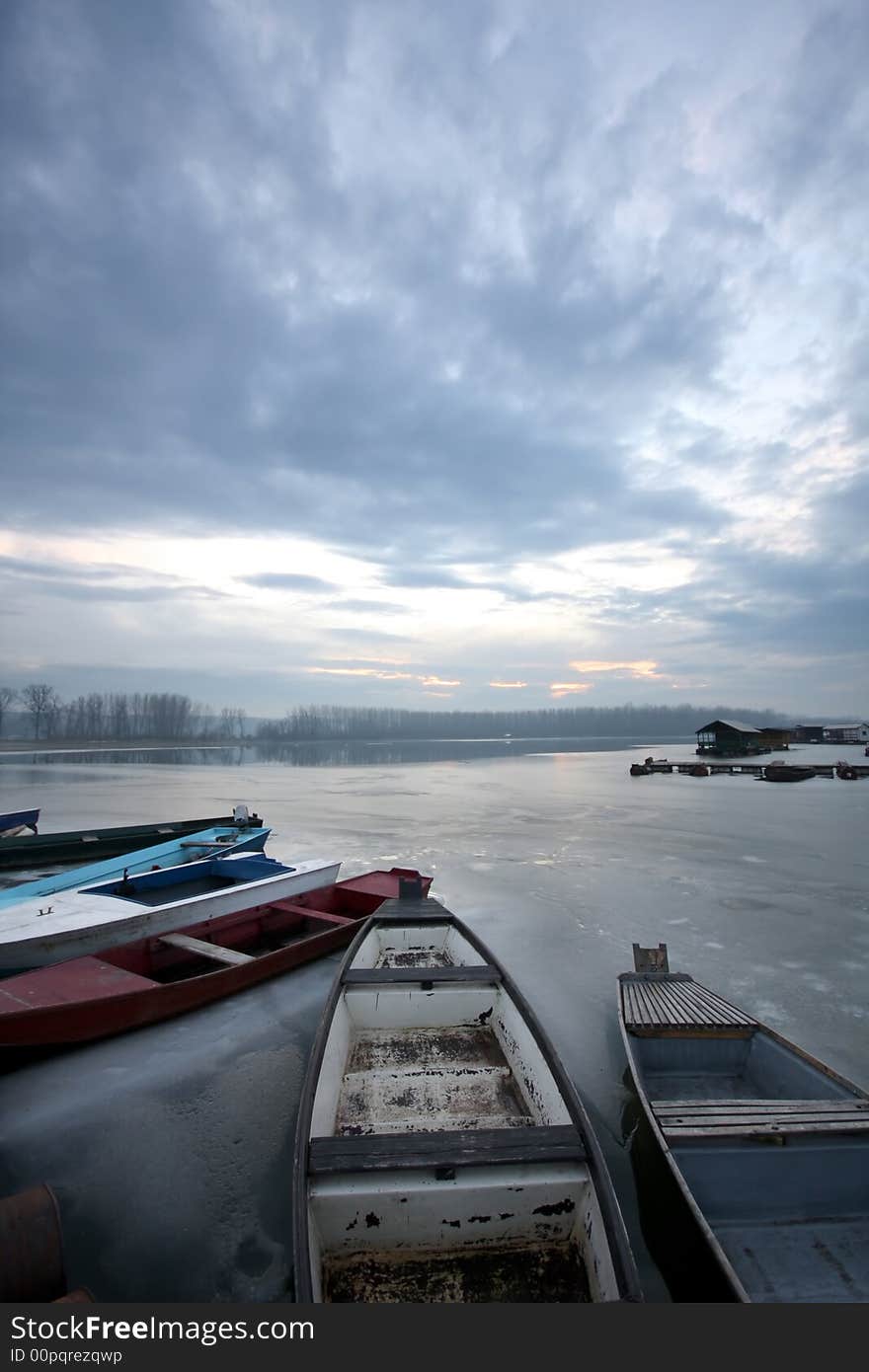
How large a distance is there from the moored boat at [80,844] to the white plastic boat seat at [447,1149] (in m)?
14.1

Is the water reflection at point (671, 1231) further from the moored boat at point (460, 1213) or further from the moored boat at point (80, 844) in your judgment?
the moored boat at point (80, 844)

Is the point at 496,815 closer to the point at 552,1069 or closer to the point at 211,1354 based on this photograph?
the point at 552,1069

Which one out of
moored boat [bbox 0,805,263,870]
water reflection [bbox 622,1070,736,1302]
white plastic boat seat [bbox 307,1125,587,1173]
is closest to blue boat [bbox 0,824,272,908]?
moored boat [bbox 0,805,263,870]

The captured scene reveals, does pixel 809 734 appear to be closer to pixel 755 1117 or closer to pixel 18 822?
pixel 18 822

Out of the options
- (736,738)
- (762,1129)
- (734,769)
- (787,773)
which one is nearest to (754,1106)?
Result: (762,1129)

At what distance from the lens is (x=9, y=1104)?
19.0 ft

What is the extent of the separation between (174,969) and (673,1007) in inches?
283

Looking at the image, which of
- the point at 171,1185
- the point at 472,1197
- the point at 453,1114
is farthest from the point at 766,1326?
the point at 171,1185

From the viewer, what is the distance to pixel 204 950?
8.40m

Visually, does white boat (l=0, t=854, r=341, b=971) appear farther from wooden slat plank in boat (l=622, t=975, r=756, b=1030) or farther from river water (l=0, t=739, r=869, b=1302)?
wooden slat plank in boat (l=622, t=975, r=756, b=1030)

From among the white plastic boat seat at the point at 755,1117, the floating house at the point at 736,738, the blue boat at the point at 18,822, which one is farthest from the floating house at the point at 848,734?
the white plastic boat seat at the point at 755,1117

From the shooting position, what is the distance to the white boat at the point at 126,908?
25.8 feet

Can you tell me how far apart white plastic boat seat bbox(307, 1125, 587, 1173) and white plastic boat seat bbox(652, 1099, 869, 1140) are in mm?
1360

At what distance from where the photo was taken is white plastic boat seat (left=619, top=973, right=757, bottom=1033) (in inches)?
247
